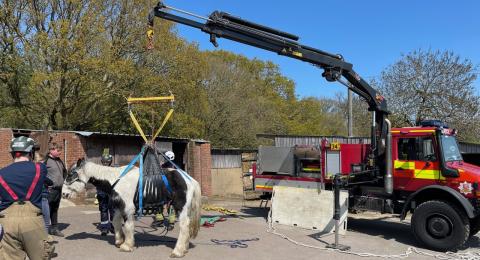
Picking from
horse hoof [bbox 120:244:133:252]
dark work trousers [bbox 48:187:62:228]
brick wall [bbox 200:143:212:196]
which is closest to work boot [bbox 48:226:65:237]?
dark work trousers [bbox 48:187:62:228]

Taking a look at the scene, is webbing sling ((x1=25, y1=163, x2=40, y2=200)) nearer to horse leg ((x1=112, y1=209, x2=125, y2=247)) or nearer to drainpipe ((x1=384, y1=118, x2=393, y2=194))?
horse leg ((x1=112, y1=209, x2=125, y2=247))

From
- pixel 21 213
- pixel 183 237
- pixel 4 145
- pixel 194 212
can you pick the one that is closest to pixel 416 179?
pixel 194 212

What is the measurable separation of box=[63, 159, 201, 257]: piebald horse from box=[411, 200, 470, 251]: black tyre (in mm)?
5016

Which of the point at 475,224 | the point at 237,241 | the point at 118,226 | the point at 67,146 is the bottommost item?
the point at 237,241

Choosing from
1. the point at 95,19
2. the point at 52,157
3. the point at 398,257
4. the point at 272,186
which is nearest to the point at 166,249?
the point at 52,157

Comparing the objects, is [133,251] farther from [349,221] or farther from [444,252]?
[349,221]

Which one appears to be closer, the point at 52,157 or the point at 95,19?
the point at 52,157

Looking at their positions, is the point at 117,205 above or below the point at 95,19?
below

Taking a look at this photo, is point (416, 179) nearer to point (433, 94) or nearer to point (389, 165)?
point (389, 165)

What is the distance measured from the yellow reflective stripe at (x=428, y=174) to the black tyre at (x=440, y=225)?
2.04 ft

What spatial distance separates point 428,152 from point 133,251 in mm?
6931

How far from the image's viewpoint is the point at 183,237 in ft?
27.2

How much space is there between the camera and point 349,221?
1390cm

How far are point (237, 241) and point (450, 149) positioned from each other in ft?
17.7
